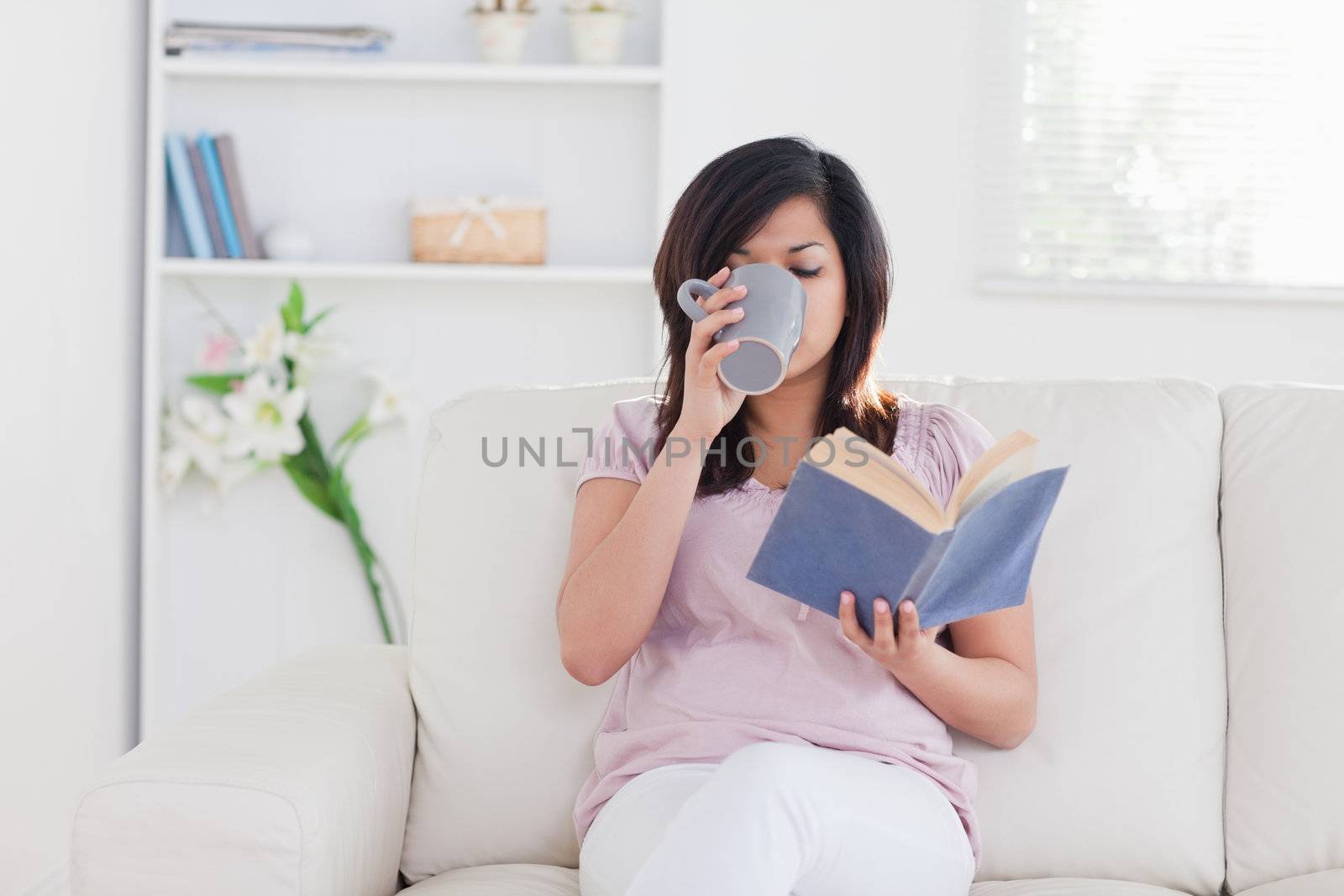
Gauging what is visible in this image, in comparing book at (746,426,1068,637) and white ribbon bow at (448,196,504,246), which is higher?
white ribbon bow at (448,196,504,246)

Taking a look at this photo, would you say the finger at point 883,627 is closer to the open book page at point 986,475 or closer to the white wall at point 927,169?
A: the open book page at point 986,475

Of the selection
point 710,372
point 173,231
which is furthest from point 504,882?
point 173,231

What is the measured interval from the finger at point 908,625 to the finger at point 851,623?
0.10ft

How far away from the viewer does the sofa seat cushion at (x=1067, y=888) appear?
135 cm

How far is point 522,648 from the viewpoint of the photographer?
1522 millimetres

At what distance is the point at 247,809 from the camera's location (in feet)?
3.76

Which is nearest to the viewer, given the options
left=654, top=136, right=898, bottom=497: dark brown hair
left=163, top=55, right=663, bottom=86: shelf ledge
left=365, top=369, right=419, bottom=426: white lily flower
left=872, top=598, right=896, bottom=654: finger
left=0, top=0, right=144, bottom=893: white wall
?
left=872, top=598, right=896, bottom=654: finger

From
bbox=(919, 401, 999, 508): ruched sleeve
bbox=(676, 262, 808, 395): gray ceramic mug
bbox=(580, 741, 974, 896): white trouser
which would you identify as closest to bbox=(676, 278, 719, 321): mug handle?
bbox=(676, 262, 808, 395): gray ceramic mug

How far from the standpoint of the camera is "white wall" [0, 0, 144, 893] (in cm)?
217

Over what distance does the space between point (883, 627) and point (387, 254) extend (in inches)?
80.2

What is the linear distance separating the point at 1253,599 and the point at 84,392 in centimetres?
208

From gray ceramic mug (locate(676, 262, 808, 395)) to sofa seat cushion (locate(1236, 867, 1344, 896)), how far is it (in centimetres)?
76

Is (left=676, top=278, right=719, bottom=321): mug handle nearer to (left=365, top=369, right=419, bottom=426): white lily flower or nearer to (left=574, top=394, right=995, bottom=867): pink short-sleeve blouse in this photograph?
(left=574, top=394, right=995, bottom=867): pink short-sleeve blouse

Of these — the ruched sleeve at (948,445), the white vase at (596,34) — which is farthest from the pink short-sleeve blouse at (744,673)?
the white vase at (596,34)
